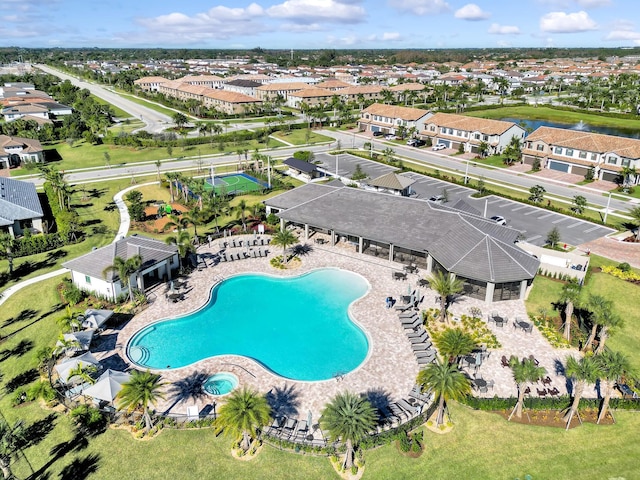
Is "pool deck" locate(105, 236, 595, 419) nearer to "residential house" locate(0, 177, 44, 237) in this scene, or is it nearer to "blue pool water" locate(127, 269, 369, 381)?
"blue pool water" locate(127, 269, 369, 381)

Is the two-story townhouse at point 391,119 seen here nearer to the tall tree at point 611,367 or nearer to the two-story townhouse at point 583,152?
the two-story townhouse at point 583,152

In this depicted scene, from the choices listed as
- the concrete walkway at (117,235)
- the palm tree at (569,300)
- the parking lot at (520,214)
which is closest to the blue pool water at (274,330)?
the palm tree at (569,300)

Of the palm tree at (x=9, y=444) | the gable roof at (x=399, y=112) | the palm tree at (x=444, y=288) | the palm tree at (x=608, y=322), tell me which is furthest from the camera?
the gable roof at (x=399, y=112)

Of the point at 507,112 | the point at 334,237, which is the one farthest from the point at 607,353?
the point at 507,112

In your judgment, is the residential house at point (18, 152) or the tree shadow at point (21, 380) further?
the residential house at point (18, 152)

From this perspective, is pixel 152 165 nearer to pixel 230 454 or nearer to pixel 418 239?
pixel 418 239

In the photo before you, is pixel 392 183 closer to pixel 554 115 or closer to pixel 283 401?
pixel 283 401

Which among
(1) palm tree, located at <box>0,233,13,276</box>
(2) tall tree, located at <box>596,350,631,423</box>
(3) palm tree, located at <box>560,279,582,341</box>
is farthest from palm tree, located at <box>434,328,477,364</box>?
(1) palm tree, located at <box>0,233,13,276</box>
